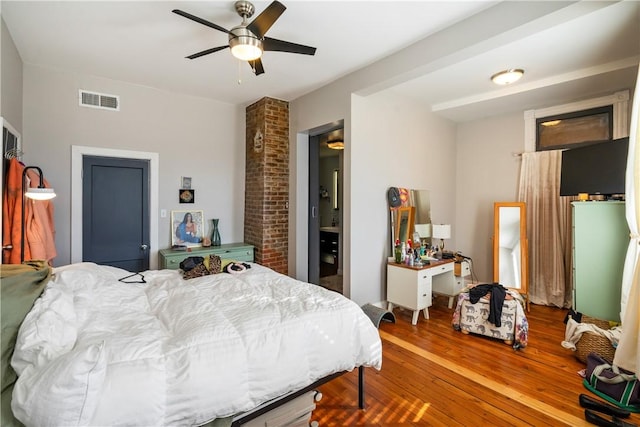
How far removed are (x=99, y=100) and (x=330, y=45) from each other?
110 inches

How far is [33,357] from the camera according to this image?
45.3 inches

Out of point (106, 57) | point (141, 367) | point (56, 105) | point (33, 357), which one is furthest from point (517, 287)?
point (56, 105)

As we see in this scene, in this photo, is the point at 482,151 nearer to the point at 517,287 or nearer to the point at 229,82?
the point at 517,287

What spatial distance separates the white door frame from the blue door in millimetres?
43

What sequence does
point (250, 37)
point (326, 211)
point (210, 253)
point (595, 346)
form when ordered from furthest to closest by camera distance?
point (326, 211), point (210, 253), point (595, 346), point (250, 37)

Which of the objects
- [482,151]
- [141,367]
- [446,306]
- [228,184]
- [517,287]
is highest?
[482,151]

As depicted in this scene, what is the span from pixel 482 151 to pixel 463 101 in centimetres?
108

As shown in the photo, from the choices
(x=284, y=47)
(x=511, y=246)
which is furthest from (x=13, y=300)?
(x=511, y=246)

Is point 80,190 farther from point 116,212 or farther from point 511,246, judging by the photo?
point 511,246

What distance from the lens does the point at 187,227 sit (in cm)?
414

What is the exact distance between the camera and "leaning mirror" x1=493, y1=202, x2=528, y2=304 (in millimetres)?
4027

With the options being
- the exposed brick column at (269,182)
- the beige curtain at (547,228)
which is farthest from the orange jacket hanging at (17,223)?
the beige curtain at (547,228)

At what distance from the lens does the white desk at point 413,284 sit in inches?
137

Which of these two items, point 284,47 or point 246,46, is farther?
point 284,47
